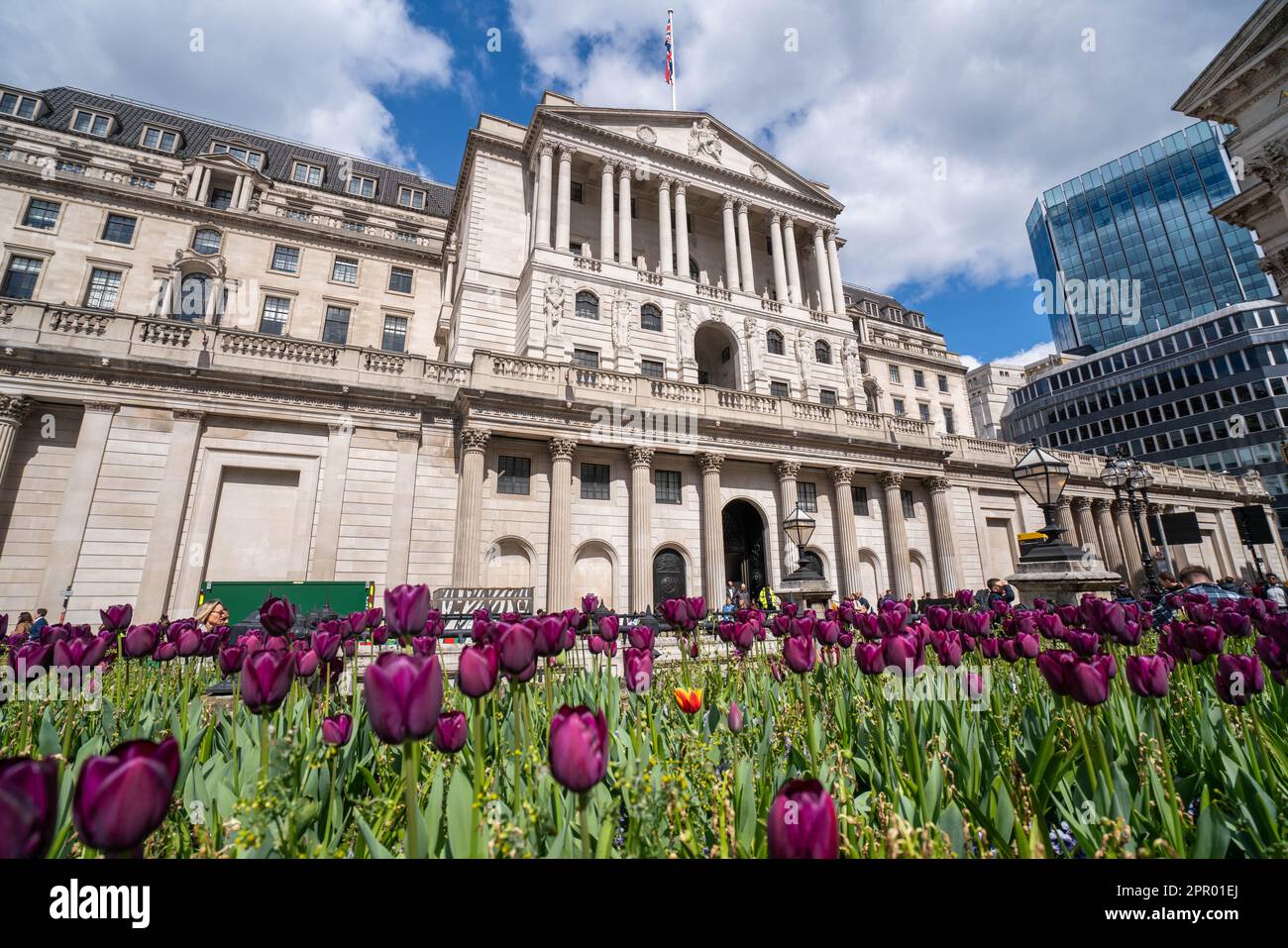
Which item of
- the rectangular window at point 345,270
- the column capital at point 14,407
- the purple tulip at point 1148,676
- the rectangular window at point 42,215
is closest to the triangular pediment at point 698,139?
the rectangular window at point 345,270

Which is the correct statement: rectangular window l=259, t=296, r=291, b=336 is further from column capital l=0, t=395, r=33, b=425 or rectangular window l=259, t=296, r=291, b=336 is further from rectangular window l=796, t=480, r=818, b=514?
rectangular window l=796, t=480, r=818, b=514

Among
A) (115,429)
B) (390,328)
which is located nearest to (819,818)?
(115,429)

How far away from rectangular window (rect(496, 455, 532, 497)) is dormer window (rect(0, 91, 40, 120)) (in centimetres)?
4172

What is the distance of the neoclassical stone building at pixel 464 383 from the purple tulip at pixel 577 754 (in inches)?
621

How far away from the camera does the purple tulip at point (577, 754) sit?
1.47 m

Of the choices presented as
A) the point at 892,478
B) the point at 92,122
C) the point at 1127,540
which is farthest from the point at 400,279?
the point at 1127,540

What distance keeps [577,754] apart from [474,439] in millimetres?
17259

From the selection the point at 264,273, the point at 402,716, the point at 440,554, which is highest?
the point at 264,273

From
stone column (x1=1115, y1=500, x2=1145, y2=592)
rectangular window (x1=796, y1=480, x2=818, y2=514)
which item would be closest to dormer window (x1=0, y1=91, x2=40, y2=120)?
rectangular window (x1=796, y1=480, x2=818, y2=514)

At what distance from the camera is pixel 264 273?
31.2 metres

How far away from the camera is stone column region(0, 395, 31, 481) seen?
14.0m

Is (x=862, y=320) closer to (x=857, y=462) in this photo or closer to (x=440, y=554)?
(x=857, y=462)

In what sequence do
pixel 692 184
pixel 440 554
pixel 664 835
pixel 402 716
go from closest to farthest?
pixel 402 716, pixel 664 835, pixel 440 554, pixel 692 184

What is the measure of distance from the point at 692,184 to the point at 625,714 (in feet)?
104
